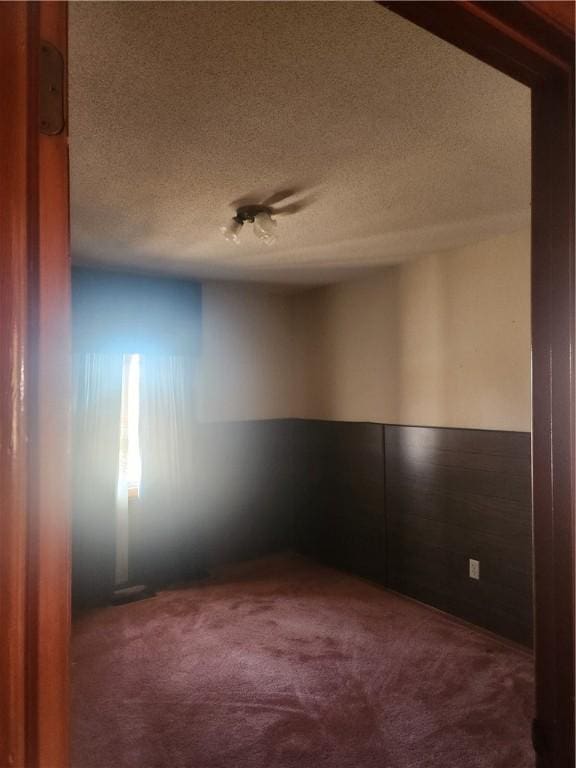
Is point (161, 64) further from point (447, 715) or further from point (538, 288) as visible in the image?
point (447, 715)

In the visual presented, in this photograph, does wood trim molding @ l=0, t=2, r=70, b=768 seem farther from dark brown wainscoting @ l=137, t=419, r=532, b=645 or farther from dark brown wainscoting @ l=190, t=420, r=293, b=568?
dark brown wainscoting @ l=190, t=420, r=293, b=568

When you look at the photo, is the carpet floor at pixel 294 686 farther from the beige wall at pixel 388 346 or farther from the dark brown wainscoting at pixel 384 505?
the beige wall at pixel 388 346

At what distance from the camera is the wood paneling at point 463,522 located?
304cm

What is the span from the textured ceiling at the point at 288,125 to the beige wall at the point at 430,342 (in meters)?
0.40

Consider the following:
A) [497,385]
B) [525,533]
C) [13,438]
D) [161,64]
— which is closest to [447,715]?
[525,533]

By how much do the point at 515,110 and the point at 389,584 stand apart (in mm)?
3261

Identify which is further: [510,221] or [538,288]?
[510,221]

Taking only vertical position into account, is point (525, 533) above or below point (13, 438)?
below

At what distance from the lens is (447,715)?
2369 millimetres

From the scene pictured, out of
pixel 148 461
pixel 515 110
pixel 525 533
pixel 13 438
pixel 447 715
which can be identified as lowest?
pixel 447 715

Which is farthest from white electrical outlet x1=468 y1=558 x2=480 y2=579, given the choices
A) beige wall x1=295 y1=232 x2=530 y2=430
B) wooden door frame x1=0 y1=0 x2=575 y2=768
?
wooden door frame x1=0 y1=0 x2=575 y2=768

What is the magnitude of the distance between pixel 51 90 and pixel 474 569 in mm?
3442

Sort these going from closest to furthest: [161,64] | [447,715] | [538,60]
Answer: [538,60] < [161,64] < [447,715]

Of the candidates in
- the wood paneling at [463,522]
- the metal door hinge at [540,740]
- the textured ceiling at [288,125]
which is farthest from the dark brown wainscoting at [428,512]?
the metal door hinge at [540,740]
